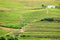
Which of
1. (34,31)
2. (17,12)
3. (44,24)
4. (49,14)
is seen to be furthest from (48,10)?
(34,31)

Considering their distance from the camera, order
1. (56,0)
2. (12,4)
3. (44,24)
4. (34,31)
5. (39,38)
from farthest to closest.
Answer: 1. (56,0)
2. (12,4)
3. (44,24)
4. (34,31)
5. (39,38)

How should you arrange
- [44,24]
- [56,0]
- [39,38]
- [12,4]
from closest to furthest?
[39,38] < [44,24] < [12,4] < [56,0]

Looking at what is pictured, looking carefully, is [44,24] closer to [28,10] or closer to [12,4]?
[28,10]

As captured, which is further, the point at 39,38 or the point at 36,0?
the point at 36,0

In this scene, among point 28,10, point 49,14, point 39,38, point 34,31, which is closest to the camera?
point 39,38

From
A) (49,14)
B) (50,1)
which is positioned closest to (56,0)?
(50,1)

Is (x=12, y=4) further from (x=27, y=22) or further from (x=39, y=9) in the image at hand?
(x=27, y=22)
